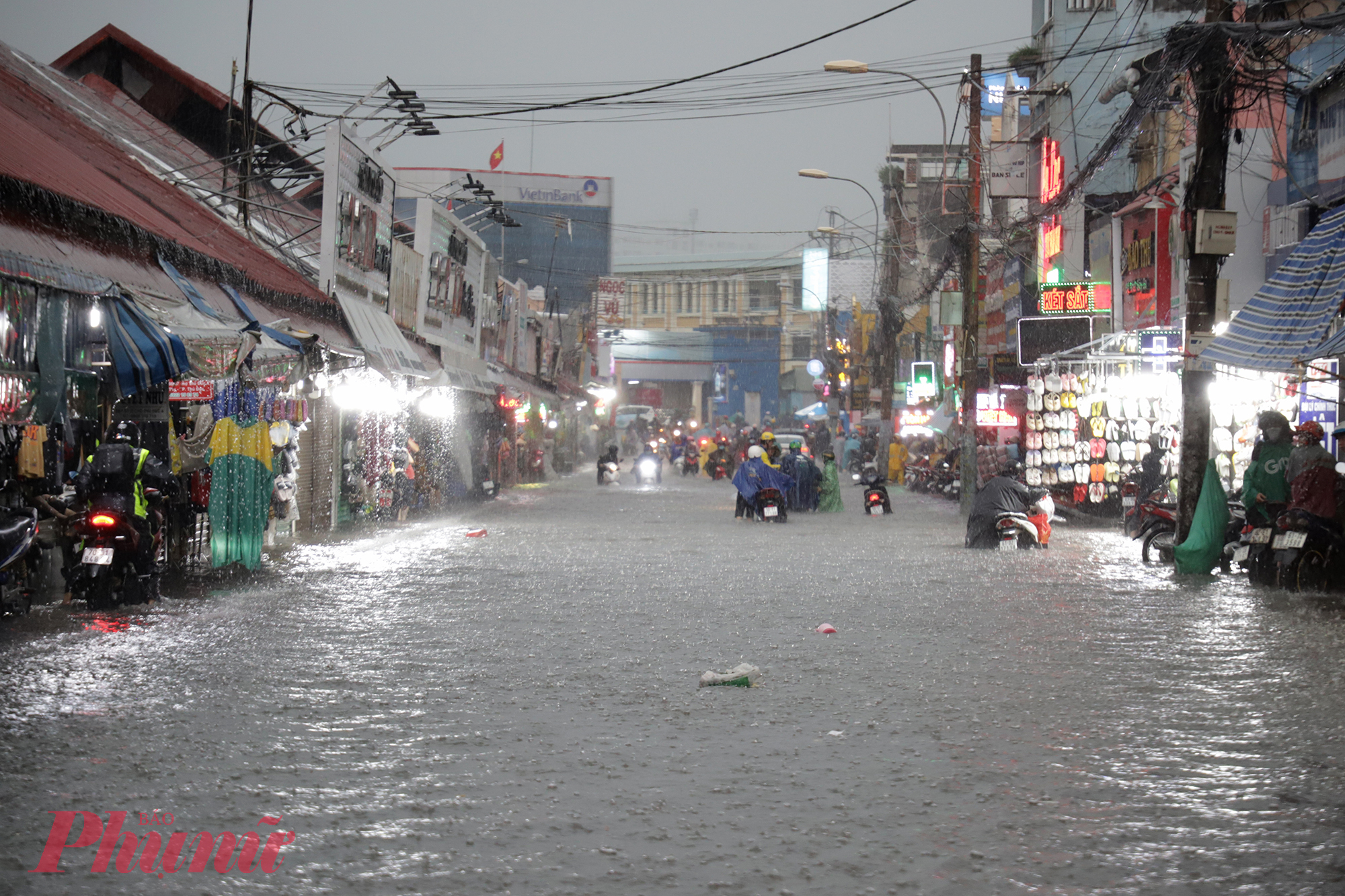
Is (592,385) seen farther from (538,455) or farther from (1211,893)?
(1211,893)

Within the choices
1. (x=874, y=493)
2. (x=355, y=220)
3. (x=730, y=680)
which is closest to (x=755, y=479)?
(x=874, y=493)

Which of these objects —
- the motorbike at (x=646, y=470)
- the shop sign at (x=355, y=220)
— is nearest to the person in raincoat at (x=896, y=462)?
the motorbike at (x=646, y=470)

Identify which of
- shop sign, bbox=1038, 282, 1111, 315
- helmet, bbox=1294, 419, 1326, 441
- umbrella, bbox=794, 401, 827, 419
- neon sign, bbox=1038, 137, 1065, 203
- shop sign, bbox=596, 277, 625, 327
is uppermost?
shop sign, bbox=596, 277, 625, 327

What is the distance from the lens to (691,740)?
6.90m

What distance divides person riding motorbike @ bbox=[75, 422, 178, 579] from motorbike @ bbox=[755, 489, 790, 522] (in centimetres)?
1442

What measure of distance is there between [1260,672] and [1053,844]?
14.8 feet

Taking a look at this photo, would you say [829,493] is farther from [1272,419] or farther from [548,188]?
[548,188]

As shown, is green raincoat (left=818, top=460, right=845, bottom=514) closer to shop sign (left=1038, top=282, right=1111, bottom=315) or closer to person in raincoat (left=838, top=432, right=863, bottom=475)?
shop sign (left=1038, top=282, right=1111, bottom=315)

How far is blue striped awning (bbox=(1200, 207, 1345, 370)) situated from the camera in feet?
41.1

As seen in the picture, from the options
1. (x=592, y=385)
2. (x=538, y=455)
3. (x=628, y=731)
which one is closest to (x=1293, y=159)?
(x=628, y=731)

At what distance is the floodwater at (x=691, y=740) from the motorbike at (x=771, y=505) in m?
11.6

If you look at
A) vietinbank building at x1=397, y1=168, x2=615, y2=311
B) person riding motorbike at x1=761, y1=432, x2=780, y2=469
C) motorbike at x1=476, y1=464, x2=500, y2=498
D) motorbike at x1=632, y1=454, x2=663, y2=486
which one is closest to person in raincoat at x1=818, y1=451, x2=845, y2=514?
person riding motorbike at x1=761, y1=432, x2=780, y2=469

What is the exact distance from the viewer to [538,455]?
48.0 meters

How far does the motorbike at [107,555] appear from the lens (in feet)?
37.8
